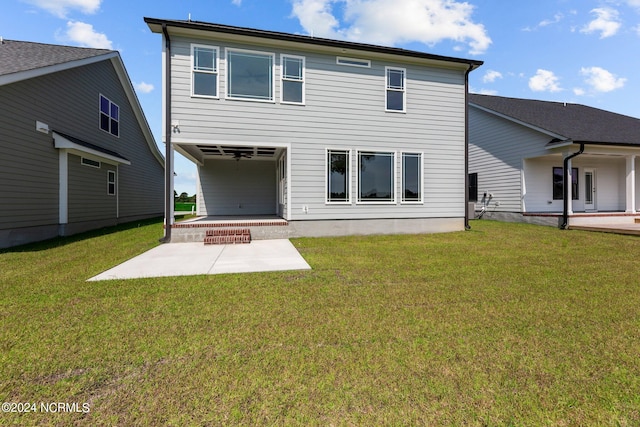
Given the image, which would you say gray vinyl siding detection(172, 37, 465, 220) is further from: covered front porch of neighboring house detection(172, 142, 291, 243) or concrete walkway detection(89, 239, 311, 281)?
concrete walkway detection(89, 239, 311, 281)

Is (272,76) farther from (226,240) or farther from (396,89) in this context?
(226,240)

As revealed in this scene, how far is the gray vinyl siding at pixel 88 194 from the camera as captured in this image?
32.7 ft

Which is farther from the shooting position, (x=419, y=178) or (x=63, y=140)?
(x=419, y=178)

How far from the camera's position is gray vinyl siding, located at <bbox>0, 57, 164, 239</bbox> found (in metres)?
7.77

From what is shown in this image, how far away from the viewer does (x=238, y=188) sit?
40.7 feet

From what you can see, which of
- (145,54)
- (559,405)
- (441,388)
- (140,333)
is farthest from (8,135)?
(559,405)

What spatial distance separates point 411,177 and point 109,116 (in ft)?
42.9

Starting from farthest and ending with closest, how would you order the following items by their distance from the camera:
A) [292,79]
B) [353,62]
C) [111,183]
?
1. [111,183]
2. [353,62]
3. [292,79]

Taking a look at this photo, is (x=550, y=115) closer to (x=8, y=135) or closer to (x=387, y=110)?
(x=387, y=110)

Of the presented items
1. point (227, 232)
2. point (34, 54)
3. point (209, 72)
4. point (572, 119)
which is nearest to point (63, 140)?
point (34, 54)

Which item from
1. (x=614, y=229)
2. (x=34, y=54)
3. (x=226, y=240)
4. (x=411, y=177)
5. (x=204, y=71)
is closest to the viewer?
(x=226, y=240)

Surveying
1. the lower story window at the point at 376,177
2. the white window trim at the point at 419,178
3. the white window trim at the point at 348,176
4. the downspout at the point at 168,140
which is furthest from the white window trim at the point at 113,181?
the white window trim at the point at 419,178

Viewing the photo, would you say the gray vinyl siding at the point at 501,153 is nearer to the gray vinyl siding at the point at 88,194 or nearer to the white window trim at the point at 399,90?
the white window trim at the point at 399,90

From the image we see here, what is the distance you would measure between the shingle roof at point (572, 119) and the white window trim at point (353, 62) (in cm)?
795
